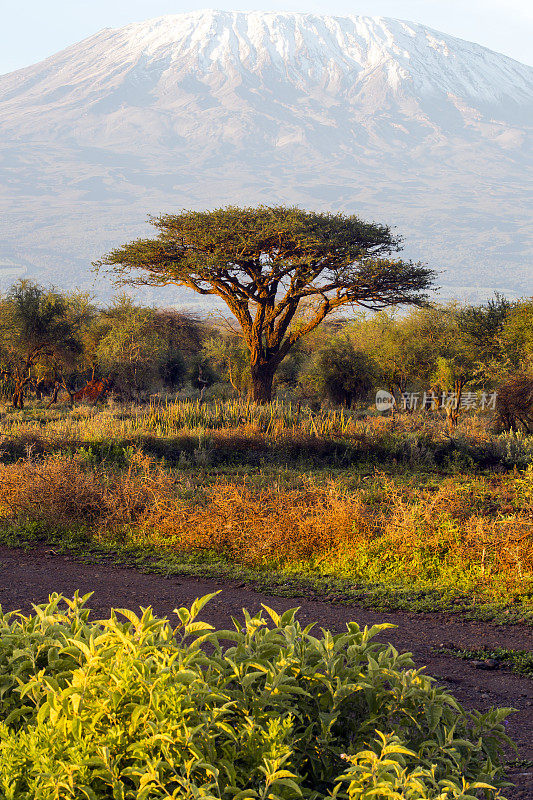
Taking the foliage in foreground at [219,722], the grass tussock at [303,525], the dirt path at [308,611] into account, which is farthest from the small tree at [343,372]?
the foliage in foreground at [219,722]

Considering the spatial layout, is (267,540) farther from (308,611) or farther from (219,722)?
(219,722)

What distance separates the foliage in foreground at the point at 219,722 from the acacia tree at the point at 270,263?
64.1ft

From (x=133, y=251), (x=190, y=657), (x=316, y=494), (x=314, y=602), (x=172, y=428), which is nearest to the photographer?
(x=190, y=657)

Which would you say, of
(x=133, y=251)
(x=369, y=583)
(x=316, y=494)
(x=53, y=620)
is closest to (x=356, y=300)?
(x=133, y=251)

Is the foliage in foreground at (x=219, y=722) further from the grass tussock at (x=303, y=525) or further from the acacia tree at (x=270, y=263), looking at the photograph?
the acacia tree at (x=270, y=263)

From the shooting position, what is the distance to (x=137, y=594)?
6629 millimetres

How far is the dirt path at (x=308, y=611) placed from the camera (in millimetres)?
4676

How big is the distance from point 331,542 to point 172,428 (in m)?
8.94

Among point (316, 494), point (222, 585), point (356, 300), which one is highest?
point (356, 300)

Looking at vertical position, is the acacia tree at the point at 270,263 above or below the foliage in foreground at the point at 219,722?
above

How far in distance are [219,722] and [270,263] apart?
2105cm

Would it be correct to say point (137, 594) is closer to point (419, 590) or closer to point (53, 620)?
point (419, 590)

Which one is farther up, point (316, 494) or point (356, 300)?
point (356, 300)

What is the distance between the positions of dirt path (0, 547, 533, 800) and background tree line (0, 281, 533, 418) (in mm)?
14921
